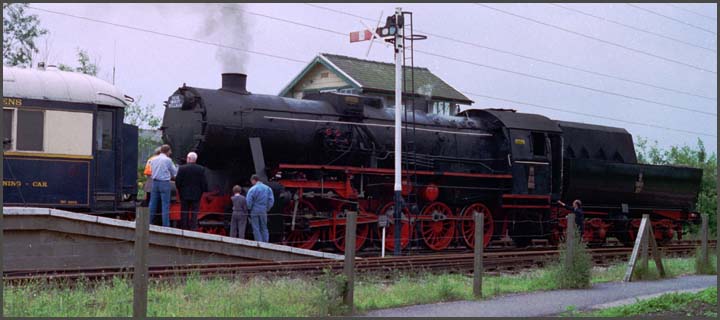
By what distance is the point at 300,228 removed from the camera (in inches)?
690

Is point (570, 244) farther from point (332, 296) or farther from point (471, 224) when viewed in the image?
point (471, 224)

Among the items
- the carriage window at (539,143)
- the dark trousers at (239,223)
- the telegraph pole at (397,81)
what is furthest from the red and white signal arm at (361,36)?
the carriage window at (539,143)

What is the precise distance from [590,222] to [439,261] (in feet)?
29.9

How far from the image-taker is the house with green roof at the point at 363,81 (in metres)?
38.2

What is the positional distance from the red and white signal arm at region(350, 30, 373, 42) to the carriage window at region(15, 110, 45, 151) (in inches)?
279

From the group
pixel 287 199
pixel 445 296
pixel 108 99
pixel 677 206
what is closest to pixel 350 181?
pixel 287 199

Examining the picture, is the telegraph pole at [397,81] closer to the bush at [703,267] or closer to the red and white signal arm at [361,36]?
the red and white signal arm at [361,36]

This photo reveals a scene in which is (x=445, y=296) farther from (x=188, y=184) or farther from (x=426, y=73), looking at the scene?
(x=426, y=73)

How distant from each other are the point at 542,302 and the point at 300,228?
25.1 feet

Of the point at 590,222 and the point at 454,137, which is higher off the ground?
the point at 454,137

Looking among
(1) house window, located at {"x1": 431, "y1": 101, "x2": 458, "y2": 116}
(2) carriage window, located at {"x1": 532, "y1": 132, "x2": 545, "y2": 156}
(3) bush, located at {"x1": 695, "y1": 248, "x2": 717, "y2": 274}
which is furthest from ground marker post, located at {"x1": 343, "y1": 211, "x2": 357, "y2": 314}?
(1) house window, located at {"x1": 431, "y1": 101, "x2": 458, "y2": 116}

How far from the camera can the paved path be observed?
9.62 m

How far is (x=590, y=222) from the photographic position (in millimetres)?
23828

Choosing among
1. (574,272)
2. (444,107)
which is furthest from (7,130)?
(444,107)
